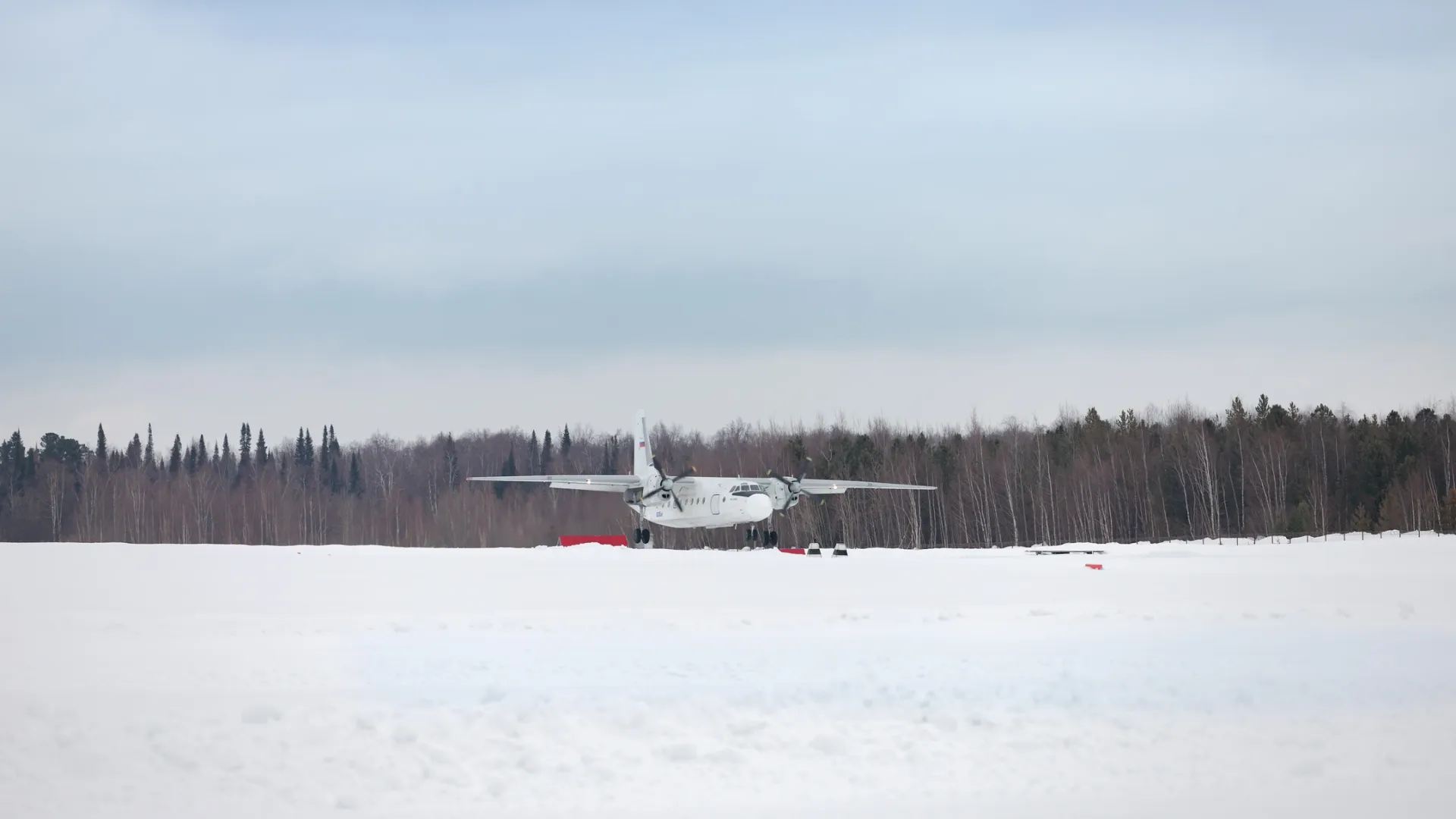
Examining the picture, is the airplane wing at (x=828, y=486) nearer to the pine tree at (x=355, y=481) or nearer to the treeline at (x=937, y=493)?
the treeline at (x=937, y=493)

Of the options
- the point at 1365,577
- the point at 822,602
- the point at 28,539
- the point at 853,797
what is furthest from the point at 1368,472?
the point at 28,539

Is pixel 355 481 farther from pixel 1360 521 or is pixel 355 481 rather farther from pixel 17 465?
pixel 1360 521

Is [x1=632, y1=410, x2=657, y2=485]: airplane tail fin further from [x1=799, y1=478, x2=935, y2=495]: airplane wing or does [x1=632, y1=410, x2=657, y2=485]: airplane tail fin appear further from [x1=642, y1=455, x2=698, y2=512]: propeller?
[x1=799, y1=478, x2=935, y2=495]: airplane wing

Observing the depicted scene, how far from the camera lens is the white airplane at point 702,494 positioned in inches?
2058

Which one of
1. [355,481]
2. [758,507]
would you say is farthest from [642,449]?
[355,481]

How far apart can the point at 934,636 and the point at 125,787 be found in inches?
360

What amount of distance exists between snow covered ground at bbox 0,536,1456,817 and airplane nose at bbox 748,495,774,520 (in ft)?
103

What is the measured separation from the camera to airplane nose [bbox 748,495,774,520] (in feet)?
167

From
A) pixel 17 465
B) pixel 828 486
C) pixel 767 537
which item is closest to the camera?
pixel 767 537

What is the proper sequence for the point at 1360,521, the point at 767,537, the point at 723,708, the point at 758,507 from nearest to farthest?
the point at 723,708 < the point at 758,507 < the point at 767,537 < the point at 1360,521

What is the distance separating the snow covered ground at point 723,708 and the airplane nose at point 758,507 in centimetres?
3154

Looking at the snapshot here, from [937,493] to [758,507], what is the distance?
34.1m

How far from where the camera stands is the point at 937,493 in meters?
82.6

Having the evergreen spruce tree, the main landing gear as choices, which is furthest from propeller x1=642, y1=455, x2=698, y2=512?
the evergreen spruce tree
